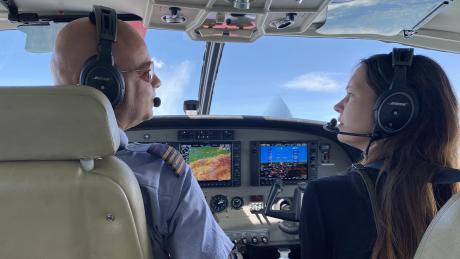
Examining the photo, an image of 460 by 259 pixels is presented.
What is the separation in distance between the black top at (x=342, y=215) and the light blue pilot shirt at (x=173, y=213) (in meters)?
0.25

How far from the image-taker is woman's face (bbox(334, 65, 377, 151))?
1.25 m

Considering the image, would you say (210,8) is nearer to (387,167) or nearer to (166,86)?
(387,167)

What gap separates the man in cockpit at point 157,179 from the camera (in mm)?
1103

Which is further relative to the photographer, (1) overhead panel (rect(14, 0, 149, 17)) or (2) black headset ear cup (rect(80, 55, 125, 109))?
(1) overhead panel (rect(14, 0, 149, 17))

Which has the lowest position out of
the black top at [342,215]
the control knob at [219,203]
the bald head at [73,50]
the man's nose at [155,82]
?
the control knob at [219,203]

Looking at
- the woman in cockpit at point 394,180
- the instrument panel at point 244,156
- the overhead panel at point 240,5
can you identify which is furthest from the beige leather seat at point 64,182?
the instrument panel at point 244,156

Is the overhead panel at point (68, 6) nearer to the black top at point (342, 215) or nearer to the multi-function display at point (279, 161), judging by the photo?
the black top at point (342, 215)

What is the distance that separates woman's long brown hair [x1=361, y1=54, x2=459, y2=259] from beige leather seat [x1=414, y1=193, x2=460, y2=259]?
381mm

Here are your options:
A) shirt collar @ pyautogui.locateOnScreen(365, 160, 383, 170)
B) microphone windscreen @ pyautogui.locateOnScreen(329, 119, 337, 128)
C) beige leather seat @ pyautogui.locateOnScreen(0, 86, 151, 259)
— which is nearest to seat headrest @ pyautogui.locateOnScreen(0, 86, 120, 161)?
beige leather seat @ pyautogui.locateOnScreen(0, 86, 151, 259)

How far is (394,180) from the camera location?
1.08m

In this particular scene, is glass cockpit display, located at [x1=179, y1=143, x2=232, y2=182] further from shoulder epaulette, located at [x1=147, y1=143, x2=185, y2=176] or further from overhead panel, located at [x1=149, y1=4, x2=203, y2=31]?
shoulder epaulette, located at [x1=147, y1=143, x2=185, y2=176]

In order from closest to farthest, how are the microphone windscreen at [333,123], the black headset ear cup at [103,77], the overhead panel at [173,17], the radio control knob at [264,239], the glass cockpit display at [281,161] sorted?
the black headset ear cup at [103,77], the overhead panel at [173,17], the microphone windscreen at [333,123], the radio control knob at [264,239], the glass cockpit display at [281,161]

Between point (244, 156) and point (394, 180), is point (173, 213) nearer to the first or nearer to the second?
point (394, 180)

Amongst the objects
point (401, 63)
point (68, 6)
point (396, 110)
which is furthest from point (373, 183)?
point (68, 6)
